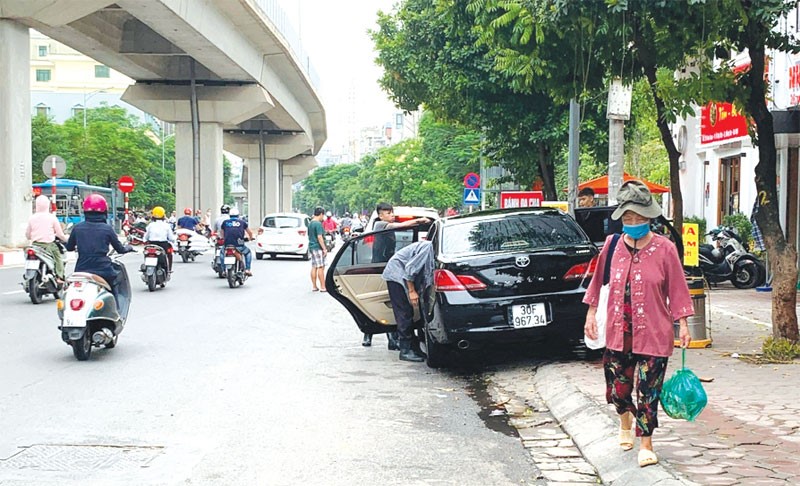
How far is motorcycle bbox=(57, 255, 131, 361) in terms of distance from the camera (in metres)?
9.72

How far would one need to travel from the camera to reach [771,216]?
9.80m

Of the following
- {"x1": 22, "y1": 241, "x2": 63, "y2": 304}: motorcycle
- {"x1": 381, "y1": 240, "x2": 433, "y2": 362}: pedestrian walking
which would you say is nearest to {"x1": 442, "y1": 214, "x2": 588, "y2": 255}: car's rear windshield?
{"x1": 381, "y1": 240, "x2": 433, "y2": 362}: pedestrian walking

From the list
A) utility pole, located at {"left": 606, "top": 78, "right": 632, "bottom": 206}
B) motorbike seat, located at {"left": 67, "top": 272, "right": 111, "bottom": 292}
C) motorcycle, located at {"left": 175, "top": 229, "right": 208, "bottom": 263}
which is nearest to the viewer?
motorbike seat, located at {"left": 67, "top": 272, "right": 111, "bottom": 292}

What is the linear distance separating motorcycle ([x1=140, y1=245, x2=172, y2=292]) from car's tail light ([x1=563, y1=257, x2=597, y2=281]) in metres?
11.4

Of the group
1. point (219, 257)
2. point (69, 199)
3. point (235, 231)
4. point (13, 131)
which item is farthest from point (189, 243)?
point (69, 199)

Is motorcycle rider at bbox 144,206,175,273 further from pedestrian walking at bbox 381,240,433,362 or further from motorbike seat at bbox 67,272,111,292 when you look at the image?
pedestrian walking at bbox 381,240,433,362

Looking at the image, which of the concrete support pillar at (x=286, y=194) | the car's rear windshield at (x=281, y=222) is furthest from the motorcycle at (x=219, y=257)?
the concrete support pillar at (x=286, y=194)

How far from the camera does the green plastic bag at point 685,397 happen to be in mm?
5516

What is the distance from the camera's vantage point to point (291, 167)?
90875 millimetres

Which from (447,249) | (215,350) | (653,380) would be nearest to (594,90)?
(447,249)

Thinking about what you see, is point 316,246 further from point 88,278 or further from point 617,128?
point 88,278

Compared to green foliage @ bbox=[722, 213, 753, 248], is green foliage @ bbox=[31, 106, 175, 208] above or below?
above

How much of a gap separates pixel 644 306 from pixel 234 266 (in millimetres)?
15078

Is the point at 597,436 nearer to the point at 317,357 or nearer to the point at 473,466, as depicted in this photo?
the point at 473,466
